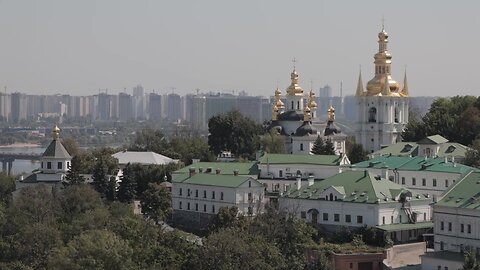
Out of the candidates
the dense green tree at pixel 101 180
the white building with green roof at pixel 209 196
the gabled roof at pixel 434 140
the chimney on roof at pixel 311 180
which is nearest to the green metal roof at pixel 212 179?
the white building with green roof at pixel 209 196

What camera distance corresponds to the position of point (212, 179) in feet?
161

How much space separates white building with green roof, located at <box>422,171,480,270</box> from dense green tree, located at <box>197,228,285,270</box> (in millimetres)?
4804

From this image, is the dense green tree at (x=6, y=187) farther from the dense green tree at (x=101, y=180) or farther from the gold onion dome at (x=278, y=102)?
the gold onion dome at (x=278, y=102)

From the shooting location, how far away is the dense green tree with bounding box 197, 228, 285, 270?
118 feet

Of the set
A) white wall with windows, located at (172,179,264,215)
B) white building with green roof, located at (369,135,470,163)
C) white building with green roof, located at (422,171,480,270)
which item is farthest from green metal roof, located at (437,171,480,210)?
white building with green roof, located at (369,135,470,163)

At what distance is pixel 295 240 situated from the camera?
40.2 meters

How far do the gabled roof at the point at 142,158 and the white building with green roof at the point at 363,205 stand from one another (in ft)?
60.0

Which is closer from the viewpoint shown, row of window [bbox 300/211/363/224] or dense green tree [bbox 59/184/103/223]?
row of window [bbox 300/211/363/224]

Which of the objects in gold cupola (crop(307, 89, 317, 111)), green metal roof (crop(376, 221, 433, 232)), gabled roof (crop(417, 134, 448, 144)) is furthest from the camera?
gold cupola (crop(307, 89, 317, 111))

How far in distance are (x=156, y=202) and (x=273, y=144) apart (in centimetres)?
1355

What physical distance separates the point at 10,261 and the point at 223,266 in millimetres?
8216

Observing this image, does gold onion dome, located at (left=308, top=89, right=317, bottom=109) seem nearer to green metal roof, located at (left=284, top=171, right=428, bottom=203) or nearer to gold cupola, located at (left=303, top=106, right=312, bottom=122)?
gold cupola, located at (left=303, top=106, right=312, bottom=122)

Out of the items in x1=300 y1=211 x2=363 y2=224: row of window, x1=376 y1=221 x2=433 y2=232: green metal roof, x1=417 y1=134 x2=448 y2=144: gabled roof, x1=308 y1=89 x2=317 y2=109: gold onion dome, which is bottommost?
x1=376 y1=221 x2=433 y2=232: green metal roof

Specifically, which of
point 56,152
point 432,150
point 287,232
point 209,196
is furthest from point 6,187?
point 287,232
